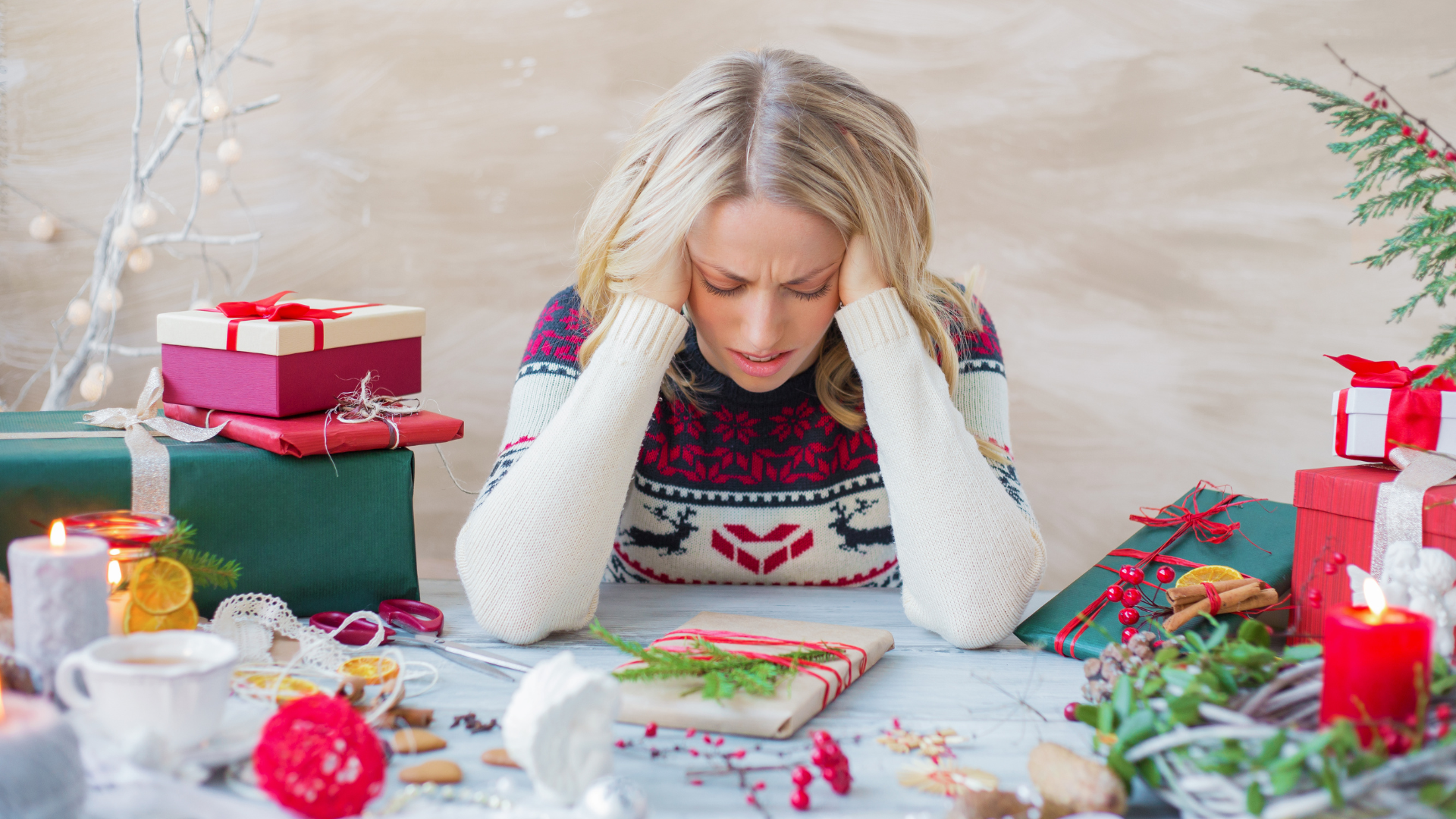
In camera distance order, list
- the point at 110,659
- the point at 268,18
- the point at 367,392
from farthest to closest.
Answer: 1. the point at 268,18
2. the point at 367,392
3. the point at 110,659

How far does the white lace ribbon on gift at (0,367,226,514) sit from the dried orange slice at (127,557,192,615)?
16 cm

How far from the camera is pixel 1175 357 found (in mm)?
2395

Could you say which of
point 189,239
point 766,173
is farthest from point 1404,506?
point 189,239

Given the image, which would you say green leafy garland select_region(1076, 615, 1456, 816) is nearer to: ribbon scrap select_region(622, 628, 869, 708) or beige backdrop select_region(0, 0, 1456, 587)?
ribbon scrap select_region(622, 628, 869, 708)

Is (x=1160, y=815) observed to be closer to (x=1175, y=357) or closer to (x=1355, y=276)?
(x=1175, y=357)

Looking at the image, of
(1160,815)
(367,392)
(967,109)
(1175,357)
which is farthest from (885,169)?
(1175,357)

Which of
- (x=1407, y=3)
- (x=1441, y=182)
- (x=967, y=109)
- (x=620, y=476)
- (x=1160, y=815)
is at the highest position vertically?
(x=1407, y=3)

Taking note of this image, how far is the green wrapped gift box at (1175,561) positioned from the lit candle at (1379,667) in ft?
1.25

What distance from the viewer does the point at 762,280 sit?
1.17 meters

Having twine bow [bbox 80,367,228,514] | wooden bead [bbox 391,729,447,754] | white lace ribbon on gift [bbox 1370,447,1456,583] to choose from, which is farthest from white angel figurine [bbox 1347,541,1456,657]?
twine bow [bbox 80,367,228,514]

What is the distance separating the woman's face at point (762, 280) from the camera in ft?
3.78

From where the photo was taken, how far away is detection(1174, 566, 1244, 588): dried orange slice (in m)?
1.04

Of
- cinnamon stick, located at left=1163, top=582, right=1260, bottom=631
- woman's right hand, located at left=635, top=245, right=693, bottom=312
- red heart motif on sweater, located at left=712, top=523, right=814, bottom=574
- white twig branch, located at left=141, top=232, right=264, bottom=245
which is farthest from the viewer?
white twig branch, located at left=141, top=232, right=264, bottom=245

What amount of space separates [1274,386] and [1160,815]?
198cm
